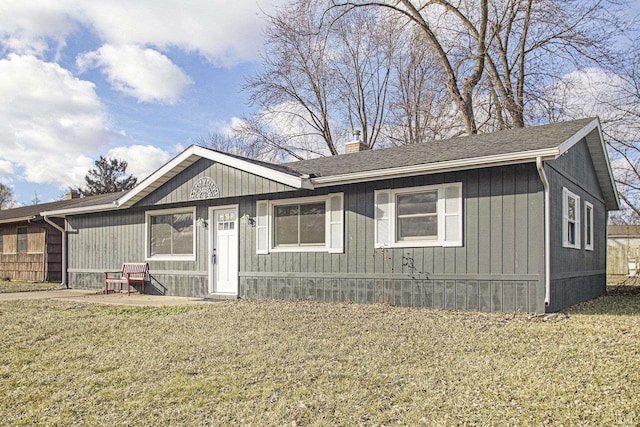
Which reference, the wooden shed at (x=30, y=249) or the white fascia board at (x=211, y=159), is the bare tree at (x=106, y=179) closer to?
the wooden shed at (x=30, y=249)

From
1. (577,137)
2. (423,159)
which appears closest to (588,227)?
(577,137)

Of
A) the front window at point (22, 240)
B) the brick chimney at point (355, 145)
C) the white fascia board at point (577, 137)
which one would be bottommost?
the front window at point (22, 240)

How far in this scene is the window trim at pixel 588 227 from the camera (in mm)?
11625

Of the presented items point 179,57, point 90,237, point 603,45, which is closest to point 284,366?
point 90,237

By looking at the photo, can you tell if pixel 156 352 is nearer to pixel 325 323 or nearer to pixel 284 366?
pixel 284 366

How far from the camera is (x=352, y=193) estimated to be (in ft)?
33.3

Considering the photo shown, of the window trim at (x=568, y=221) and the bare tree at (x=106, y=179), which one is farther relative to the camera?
the bare tree at (x=106, y=179)

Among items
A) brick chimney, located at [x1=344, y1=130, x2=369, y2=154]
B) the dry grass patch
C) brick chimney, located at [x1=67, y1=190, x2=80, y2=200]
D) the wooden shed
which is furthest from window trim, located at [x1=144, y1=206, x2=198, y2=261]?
brick chimney, located at [x1=67, y1=190, x2=80, y2=200]

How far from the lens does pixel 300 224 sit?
35.8 feet

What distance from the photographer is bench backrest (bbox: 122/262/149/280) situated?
529 inches

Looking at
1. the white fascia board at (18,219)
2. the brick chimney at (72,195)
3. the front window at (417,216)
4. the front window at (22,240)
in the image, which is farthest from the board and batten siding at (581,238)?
the brick chimney at (72,195)

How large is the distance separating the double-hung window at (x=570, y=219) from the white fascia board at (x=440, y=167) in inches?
85.4

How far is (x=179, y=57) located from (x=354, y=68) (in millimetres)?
12397

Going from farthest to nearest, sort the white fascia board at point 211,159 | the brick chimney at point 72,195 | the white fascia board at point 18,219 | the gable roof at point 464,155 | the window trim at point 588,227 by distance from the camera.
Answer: the brick chimney at point 72,195 < the white fascia board at point 18,219 < the window trim at point 588,227 < the white fascia board at point 211,159 < the gable roof at point 464,155
